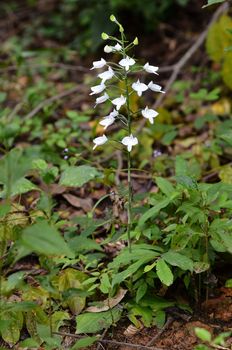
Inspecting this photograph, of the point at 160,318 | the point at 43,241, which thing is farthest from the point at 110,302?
the point at 43,241

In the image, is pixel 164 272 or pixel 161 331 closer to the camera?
pixel 164 272

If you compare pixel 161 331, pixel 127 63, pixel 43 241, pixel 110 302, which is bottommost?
pixel 161 331

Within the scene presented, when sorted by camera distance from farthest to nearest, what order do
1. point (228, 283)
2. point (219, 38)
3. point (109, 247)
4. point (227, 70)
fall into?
point (219, 38) < point (227, 70) < point (109, 247) < point (228, 283)

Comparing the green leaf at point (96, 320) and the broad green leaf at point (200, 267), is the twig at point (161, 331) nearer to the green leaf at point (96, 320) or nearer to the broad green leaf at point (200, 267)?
the green leaf at point (96, 320)

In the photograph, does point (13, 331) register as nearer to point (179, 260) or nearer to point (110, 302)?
point (110, 302)

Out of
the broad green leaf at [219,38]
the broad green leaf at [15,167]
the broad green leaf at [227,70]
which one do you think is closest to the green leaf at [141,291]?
the broad green leaf at [15,167]

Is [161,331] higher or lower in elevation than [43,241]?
lower
